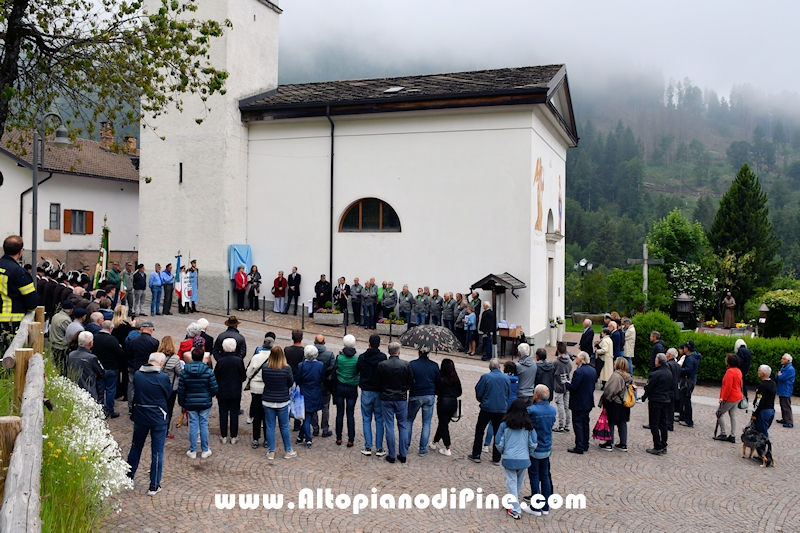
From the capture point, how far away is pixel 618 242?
336 ft

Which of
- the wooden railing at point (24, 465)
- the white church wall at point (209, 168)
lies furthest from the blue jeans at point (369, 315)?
the wooden railing at point (24, 465)

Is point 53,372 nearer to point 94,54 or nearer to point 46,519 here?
point 46,519

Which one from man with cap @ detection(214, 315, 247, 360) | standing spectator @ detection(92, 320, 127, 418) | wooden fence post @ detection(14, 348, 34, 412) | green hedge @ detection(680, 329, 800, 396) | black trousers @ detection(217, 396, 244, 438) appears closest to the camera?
wooden fence post @ detection(14, 348, 34, 412)

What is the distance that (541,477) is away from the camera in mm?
8086

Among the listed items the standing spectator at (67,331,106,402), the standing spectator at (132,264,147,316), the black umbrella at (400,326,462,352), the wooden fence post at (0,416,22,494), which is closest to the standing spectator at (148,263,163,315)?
the standing spectator at (132,264,147,316)

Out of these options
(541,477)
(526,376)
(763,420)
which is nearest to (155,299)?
(526,376)

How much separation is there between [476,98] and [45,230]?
2094cm

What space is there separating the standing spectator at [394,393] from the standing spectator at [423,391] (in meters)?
0.22

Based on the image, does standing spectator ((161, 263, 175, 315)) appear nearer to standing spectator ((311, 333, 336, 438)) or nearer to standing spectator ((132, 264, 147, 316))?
standing spectator ((132, 264, 147, 316))

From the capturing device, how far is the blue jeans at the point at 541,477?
8008mm

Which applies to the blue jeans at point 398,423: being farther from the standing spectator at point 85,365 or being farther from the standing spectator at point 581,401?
the standing spectator at point 85,365

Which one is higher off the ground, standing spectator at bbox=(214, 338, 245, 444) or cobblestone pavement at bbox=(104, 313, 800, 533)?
standing spectator at bbox=(214, 338, 245, 444)

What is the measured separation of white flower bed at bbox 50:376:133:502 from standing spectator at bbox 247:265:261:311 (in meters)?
14.7

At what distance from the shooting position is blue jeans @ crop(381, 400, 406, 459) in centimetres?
942
